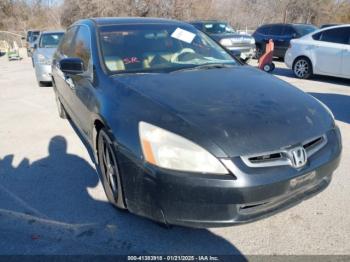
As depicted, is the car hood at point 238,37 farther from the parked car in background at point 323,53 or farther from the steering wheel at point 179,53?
the steering wheel at point 179,53

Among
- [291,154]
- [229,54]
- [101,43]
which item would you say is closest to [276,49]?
[229,54]

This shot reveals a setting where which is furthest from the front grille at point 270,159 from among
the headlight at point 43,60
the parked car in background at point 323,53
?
the headlight at point 43,60

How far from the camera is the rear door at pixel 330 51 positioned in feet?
27.8

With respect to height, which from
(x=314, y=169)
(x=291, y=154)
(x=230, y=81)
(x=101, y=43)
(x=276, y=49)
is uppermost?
(x=101, y=43)

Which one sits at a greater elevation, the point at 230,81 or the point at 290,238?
the point at 230,81

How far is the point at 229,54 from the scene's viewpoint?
3.94 metres

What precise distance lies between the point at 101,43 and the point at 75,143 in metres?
1.77

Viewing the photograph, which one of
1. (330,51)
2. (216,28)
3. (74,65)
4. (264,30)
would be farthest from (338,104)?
(264,30)

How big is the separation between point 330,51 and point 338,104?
2.78 m

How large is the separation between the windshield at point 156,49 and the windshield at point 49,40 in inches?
290

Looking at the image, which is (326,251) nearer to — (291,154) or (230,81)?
(291,154)

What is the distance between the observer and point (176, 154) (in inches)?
84.0

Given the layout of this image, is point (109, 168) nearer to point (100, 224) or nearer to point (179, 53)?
point (100, 224)

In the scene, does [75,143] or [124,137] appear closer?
[124,137]
